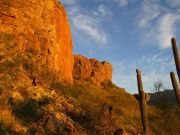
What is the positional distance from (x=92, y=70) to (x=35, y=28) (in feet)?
98.5

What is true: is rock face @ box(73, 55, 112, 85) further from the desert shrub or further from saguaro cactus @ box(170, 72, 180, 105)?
saguaro cactus @ box(170, 72, 180, 105)

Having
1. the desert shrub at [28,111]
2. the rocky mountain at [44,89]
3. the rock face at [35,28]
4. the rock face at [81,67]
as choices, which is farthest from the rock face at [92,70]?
the desert shrub at [28,111]

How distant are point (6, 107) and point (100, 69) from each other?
42.1 meters

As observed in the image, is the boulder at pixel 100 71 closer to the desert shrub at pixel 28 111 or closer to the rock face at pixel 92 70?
the rock face at pixel 92 70

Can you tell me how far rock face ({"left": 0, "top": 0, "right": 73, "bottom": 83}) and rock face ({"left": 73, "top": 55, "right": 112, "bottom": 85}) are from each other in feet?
62.6

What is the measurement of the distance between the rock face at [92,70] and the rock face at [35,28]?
62.6 ft

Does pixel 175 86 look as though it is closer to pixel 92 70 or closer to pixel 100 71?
pixel 92 70

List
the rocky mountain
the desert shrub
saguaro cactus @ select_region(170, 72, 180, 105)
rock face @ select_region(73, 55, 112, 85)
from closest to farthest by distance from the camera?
the rocky mountain, the desert shrub, saguaro cactus @ select_region(170, 72, 180, 105), rock face @ select_region(73, 55, 112, 85)

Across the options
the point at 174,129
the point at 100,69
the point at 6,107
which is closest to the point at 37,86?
the point at 6,107

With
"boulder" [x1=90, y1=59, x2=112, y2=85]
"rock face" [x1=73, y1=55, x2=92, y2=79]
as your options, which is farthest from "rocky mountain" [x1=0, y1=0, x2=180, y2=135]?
"boulder" [x1=90, y1=59, x2=112, y2=85]

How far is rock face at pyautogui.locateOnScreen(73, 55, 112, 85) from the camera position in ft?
163

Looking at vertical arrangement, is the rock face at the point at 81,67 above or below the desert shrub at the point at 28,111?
above

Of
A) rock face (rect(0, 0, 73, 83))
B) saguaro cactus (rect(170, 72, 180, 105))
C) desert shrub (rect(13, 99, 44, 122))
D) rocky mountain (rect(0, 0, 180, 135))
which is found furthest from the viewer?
rock face (rect(0, 0, 73, 83))

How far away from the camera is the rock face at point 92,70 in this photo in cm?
4975
